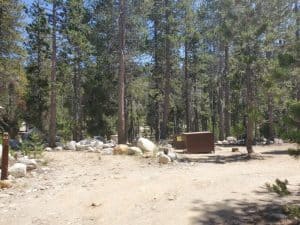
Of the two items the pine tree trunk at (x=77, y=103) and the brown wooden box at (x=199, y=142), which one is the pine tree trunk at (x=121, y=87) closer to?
the brown wooden box at (x=199, y=142)

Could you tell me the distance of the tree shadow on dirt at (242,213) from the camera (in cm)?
725

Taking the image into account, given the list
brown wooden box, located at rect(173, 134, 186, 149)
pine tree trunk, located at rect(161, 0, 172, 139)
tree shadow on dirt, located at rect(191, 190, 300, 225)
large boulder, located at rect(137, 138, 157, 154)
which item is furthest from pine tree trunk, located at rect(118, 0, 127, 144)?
tree shadow on dirt, located at rect(191, 190, 300, 225)

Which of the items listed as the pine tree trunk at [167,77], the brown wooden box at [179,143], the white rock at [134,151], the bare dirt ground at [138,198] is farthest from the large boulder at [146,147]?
the pine tree trunk at [167,77]

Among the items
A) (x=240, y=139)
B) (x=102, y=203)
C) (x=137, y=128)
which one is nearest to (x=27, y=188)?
(x=102, y=203)

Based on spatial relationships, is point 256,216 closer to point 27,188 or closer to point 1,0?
point 27,188

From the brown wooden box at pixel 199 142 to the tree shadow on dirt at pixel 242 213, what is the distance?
12394mm

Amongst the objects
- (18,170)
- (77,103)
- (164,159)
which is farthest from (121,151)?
(77,103)

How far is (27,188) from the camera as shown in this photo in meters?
9.91

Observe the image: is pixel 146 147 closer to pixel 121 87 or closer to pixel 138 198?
pixel 121 87

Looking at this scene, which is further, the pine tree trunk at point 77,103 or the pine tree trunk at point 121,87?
the pine tree trunk at point 77,103

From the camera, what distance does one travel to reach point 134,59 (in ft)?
104

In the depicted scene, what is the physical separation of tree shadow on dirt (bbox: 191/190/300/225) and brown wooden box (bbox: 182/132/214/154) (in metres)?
12.4

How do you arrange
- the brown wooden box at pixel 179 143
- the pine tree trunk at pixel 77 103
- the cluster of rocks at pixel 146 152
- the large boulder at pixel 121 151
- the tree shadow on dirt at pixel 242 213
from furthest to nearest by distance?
the pine tree trunk at pixel 77 103 → the brown wooden box at pixel 179 143 → the large boulder at pixel 121 151 → the cluster of rocks at pixel 146 152 → the tree shadow on dirt at pixel 242 213

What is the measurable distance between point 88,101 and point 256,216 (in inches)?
1198
